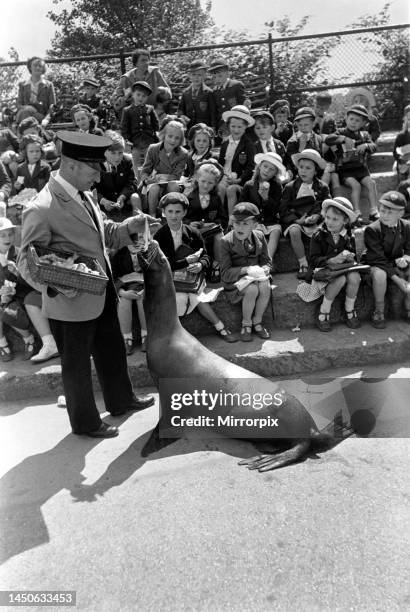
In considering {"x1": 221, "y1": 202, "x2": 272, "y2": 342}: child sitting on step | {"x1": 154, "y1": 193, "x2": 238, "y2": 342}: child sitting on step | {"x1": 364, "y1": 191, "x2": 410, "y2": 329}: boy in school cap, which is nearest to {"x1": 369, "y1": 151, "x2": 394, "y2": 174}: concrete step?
{"x1": 364, "y1": 191, "x2": 410, "y2": 329}: boy in school cap

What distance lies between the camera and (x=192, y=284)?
4340 mm

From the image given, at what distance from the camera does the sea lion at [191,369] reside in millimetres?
2988

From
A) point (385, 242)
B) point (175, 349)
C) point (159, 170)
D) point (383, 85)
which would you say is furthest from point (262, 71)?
point (175, 349)

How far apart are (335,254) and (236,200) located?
4.72 feet

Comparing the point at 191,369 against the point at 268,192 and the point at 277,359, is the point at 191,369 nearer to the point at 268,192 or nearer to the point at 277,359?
the point at 277,359

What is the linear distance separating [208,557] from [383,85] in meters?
7.67

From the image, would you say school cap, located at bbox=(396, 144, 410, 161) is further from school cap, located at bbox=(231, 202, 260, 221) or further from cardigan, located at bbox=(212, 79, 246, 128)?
school cap, located at bbox=(231, 202, 260, 221)

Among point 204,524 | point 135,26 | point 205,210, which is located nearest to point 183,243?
point 205,210

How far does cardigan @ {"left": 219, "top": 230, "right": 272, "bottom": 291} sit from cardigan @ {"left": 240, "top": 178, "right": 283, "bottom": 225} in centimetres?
74

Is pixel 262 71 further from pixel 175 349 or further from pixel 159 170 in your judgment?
pixel 175 349

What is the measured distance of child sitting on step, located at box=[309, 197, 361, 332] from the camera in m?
4.39

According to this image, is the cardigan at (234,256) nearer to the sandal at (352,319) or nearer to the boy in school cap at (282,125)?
the sandal at (352,319)

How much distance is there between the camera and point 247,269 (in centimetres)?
440

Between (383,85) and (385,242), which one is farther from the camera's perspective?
(383,85)
